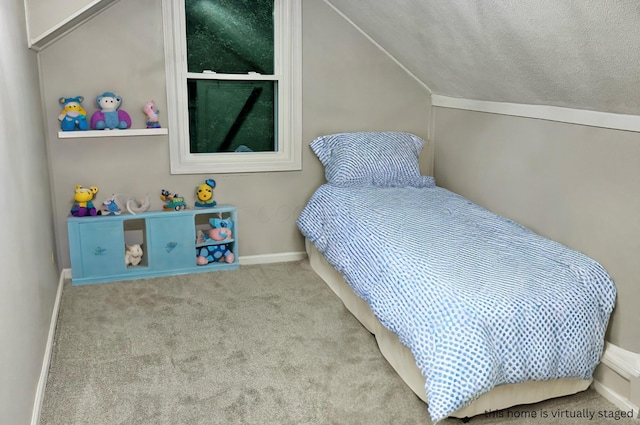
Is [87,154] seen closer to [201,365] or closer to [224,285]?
[224,285]

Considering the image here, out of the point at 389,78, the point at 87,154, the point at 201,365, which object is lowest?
the point at 201,365

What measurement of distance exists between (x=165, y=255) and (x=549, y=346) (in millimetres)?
A: 2325

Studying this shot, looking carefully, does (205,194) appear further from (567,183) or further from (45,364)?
(567,183)

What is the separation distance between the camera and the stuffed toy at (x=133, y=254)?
3473 millimetres

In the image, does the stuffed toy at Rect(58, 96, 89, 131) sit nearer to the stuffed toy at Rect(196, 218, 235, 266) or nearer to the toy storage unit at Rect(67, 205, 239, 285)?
the toy storage unit at Rect(67, 205, 239, 285)

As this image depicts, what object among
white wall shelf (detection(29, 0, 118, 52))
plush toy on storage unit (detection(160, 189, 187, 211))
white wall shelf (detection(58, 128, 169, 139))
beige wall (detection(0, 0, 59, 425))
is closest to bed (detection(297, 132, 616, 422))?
plush toy on storage unit (detection(160, 189, 187, 211))

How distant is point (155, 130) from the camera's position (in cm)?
337

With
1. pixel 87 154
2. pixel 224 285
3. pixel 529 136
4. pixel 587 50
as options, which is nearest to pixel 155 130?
pixel 87 154

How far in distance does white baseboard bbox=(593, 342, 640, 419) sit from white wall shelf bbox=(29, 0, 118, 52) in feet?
9.51

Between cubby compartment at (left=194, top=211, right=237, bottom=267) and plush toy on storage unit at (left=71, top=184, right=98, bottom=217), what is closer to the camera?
plush toy on storage unit at (left=71, top=184, right=98, bottom=217)

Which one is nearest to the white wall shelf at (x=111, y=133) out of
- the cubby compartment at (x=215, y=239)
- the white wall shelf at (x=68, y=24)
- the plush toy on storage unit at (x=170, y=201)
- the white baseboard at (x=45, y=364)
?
the plush toy on storage unit at (x=170, y=201)

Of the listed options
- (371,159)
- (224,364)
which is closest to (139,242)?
(224,364)

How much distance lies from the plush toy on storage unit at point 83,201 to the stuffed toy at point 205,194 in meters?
0.62

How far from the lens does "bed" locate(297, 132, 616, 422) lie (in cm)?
196
